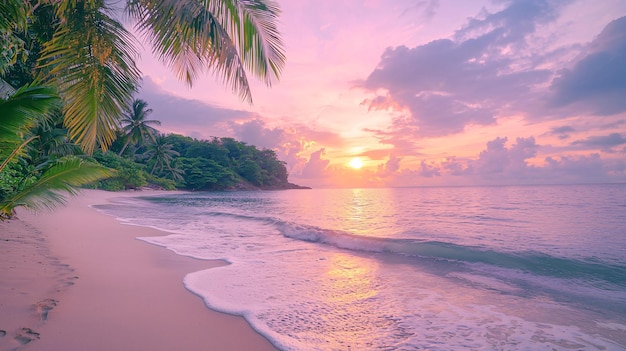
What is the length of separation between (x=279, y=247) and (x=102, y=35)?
6.19 meters

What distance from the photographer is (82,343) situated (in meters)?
2.79

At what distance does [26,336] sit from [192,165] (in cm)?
6547

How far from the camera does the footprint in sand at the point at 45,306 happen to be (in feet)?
10.6

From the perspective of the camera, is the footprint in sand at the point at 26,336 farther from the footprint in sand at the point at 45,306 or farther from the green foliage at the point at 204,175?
the green foliage at the point at 204,175

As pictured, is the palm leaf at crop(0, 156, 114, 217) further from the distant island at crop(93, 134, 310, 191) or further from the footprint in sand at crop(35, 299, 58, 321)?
the distant island at crop(93, 134, 310, 191)

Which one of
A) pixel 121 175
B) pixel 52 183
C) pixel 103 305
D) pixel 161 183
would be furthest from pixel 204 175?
pixel 103 305

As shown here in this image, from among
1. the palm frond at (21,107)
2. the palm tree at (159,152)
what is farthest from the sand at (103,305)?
the palm tree at (159,152)

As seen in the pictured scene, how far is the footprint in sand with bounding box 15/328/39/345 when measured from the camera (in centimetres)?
269

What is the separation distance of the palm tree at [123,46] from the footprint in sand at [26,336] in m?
2.61

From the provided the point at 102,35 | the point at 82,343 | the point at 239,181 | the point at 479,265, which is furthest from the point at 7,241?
the point at 239,181

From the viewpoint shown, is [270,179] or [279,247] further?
[270,179]

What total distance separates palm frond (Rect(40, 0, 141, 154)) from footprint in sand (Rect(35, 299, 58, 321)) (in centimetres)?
211

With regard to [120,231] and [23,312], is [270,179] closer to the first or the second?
[120,231]

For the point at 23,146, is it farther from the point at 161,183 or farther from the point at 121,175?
the point at 161,183
